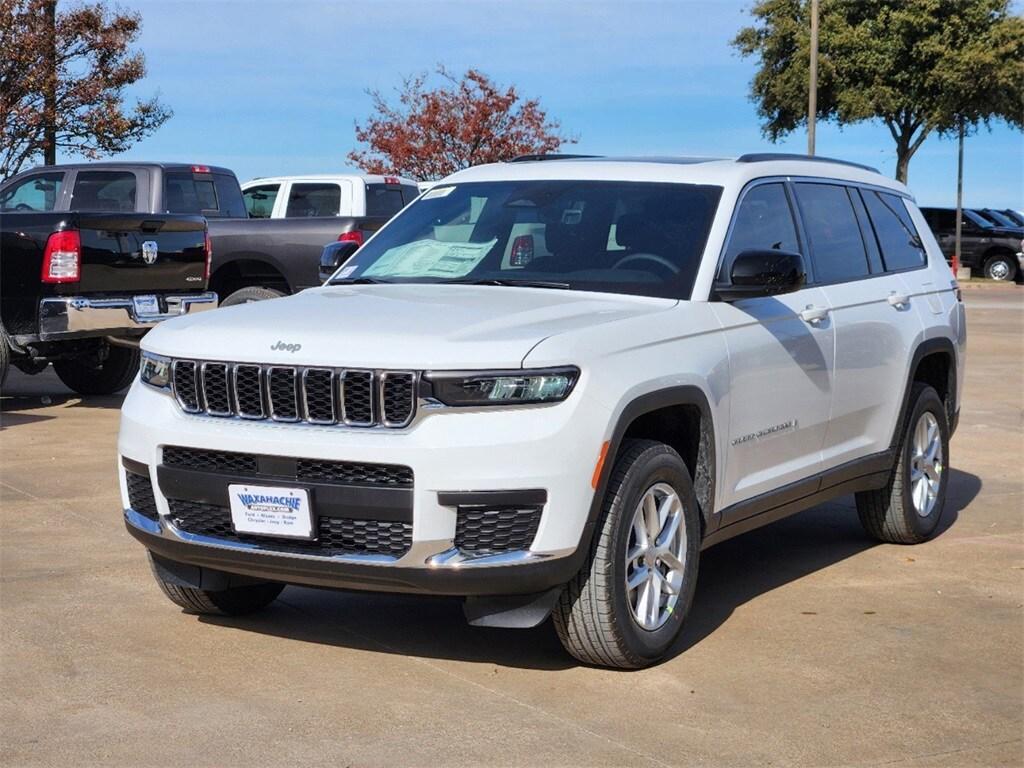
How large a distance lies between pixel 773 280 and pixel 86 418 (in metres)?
7.44

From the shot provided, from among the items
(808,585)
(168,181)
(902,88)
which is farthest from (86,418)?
(902,88)

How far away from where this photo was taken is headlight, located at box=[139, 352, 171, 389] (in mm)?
5398

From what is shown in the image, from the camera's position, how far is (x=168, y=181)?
1495 cm

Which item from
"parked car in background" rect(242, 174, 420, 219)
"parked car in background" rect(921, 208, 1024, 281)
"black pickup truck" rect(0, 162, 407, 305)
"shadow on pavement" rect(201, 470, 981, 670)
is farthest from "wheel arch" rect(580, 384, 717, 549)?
"parked car in background" rect(921, 208, 1024, 281)

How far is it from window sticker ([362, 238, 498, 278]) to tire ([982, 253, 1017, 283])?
36.4 m

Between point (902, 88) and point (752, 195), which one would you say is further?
point (902, 88)

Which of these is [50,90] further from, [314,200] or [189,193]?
[189,193]

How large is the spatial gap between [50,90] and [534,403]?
80.4ft

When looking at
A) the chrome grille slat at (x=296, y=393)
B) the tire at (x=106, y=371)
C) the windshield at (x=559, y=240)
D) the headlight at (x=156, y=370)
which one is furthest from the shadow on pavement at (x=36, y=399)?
the chrome grille slat at (x=296, y=393)

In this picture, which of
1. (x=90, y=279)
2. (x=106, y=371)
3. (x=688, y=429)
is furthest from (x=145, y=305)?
(x=688, y=429)

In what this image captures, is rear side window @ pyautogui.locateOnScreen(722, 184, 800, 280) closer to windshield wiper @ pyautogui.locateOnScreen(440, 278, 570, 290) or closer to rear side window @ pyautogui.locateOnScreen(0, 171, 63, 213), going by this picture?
windshield wiper @ pyautogui.locateOnScreen(440, 278, 570, 290)

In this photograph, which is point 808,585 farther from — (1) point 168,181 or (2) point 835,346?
(1) point 168,181

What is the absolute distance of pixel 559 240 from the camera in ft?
20.3

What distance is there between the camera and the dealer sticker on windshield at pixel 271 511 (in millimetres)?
4945
